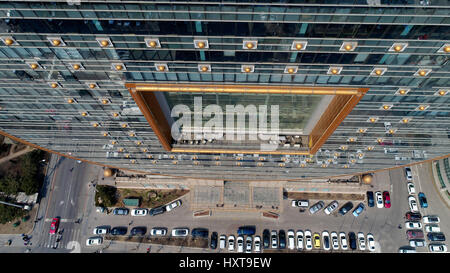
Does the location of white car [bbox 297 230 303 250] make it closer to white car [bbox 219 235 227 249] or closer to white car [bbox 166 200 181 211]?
white car [bbox 219 235 227 249]

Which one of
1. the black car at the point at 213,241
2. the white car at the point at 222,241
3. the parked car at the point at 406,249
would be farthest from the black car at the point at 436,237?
→ the black car at the point at 213,241

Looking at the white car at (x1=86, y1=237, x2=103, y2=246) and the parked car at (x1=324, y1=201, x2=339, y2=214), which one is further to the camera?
the parked car at (x1=324, y1=201, x2=339, y2=214)

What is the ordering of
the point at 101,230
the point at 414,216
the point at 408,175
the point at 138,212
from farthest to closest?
the point at 408,175
the point at 138,212
the point at 101,230
the point at 414,216

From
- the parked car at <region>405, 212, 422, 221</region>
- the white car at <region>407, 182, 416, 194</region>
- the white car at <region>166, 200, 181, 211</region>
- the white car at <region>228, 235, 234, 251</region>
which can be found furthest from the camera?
the white car at <region>166, 200, 181, 211</region>

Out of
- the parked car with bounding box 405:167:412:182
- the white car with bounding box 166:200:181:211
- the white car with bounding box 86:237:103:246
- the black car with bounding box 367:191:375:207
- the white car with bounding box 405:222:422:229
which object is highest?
the parked car with bounding box 405:167:412:182

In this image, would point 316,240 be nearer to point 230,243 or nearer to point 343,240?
point 343,240

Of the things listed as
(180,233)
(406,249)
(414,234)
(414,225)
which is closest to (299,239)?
(406,249)

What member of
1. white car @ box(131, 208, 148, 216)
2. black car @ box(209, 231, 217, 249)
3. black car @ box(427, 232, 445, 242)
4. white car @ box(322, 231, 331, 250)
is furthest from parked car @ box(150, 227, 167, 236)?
black car @ box(427, 232, 445, 242)

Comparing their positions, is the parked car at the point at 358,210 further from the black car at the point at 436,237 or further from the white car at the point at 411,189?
the black car at the point at 436,237
